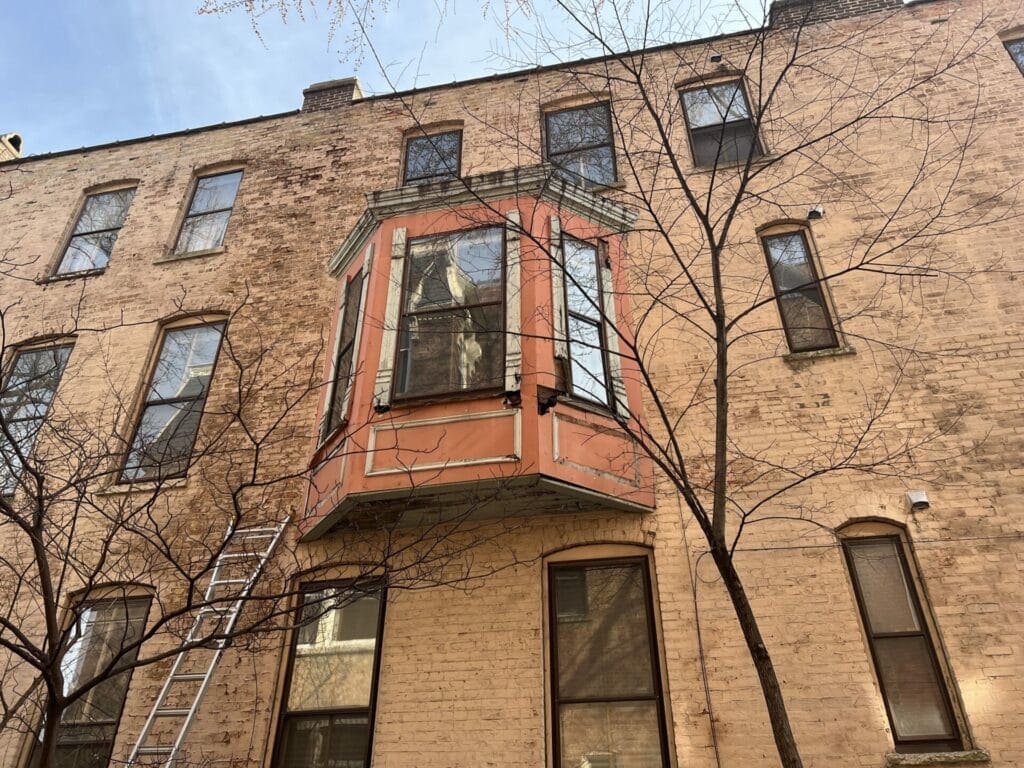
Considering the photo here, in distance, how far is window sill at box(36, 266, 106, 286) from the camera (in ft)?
36.4

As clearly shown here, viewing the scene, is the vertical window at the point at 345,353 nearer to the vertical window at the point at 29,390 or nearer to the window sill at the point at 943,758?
the vertical window at the point at 29,390

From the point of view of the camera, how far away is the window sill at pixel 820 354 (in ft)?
24.7

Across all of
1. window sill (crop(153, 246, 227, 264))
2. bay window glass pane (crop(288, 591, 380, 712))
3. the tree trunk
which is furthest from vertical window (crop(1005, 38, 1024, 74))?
window sill (crop(153, 246, 227, 264))

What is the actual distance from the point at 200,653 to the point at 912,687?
21.3ft

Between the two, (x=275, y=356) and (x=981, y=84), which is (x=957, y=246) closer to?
(x=981, y=84)

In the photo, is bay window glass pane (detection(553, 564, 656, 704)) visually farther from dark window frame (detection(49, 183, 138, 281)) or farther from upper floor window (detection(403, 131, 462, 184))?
dark window frame (detection(49, 183, 138, 281))

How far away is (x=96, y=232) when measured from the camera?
1209 centimetres

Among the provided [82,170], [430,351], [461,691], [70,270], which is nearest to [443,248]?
[430,351]

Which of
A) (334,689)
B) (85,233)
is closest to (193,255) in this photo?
(85,233)

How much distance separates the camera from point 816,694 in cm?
577

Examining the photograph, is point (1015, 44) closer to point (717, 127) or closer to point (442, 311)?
point (717, 127)

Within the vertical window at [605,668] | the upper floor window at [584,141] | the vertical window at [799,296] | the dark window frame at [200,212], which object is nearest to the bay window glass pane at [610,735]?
the vertical window at [605,668]

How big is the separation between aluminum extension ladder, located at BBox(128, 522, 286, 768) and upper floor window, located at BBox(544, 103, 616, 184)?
21.5 feet

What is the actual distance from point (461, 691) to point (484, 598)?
84 centimetres
